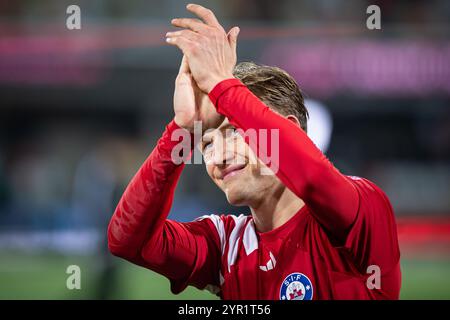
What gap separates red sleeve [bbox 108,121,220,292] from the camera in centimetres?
199

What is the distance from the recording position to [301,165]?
1.71m

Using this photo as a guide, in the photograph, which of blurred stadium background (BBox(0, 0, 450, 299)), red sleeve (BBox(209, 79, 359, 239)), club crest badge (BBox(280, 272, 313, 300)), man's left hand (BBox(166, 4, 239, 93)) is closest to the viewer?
red sleeve (BBox(209, 79, 359, 239))

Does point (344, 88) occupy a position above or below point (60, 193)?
above

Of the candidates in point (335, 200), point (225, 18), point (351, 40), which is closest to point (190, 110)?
point (335, 200)

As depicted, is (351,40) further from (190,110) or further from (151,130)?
(190,110)

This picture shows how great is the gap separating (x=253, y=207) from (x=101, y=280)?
12.7 ft

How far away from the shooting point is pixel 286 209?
215cm

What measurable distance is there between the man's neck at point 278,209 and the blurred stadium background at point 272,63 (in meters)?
7.09

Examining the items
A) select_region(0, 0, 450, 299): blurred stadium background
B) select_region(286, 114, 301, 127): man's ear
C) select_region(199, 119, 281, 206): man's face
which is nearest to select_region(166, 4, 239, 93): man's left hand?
select_region(199, 119, 281, 206): man's face

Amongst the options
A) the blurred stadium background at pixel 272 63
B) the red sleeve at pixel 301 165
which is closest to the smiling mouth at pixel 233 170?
the red sleeve at pixel 301 165

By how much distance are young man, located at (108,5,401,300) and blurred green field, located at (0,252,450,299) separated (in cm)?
373

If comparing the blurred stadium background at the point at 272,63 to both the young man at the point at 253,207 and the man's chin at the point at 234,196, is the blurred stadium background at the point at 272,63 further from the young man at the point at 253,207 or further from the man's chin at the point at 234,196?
the man's chin at the point at 234,196

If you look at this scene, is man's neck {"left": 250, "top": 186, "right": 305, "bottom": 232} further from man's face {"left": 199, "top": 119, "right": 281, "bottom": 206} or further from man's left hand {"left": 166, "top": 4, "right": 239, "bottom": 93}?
man's left hand {"left": 166, "top": 4, "right": 239, "bottom": 93}

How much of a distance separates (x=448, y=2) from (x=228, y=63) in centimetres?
950
